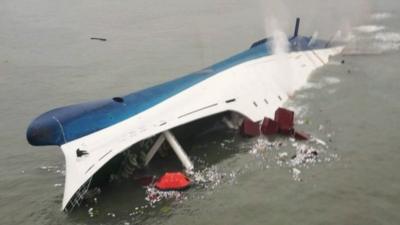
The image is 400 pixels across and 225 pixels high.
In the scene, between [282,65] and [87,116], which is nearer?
[87,116]

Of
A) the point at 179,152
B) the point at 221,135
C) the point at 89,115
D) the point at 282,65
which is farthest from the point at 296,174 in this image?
the point at 282,65

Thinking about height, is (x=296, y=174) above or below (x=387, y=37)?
above

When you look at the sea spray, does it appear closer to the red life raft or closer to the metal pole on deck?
the metal pole on deck

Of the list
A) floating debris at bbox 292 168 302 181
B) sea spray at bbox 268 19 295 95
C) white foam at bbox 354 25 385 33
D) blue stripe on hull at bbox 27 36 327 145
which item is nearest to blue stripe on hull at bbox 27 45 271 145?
blue stripe on hull at bbox 27 36 327 145

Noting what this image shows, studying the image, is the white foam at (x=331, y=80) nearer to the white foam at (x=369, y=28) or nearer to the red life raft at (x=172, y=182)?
the white foam at (x=369, y=28)

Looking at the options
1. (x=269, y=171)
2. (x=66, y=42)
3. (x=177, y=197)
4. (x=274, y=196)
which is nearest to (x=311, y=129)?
(x=269, y=171)

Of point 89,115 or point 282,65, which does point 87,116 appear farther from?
point 282,65

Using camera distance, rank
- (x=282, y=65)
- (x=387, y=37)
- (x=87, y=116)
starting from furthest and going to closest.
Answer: (x=387, y=37) < (x=282, y=65) < (x=87, y=116)
